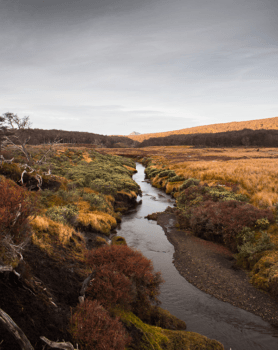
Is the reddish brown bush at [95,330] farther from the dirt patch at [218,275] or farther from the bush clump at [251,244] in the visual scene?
the bush clump at [251,244]

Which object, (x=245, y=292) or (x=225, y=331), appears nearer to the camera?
(x=225, y=331)

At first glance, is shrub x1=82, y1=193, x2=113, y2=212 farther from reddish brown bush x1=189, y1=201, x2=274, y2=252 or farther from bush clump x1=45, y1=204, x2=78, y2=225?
reddish brown bush x1=189, y1=201, x2=274, y2=252

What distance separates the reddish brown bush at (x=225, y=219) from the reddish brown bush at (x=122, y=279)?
797 centimetres

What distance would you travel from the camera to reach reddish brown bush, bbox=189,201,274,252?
1419 cm

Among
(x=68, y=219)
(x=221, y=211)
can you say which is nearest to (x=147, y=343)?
(x=68, y=219)

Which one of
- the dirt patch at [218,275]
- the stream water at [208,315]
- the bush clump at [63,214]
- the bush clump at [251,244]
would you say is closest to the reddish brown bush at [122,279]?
the stream water at [208,315]

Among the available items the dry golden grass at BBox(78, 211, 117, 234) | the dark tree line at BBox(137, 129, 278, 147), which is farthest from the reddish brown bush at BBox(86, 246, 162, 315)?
the dark tree line at BBox(137, 129, 278, 147)

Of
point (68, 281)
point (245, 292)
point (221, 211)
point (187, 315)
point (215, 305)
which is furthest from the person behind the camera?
point (221, 211)

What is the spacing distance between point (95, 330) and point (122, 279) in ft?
7.29

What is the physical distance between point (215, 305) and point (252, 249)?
14.8ft

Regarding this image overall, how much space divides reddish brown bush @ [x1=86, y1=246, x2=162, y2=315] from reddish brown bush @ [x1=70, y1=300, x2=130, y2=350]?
2.85ft

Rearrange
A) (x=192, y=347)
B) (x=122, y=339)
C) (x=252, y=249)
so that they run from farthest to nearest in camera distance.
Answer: (x=252, y=249) → (x=192, y=347) → (x=122, y=339)

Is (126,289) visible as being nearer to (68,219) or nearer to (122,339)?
(122,339)

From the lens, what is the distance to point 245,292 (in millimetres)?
10117
